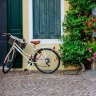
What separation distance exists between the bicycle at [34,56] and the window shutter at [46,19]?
605mm

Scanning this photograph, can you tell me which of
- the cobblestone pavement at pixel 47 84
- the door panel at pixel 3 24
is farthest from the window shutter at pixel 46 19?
the cobblestone pavement at pixel 47 84

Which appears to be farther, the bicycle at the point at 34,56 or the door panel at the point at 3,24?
the door panel at the point at 3,24

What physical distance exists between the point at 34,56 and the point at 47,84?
5.77 ft

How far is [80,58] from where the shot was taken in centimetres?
1238

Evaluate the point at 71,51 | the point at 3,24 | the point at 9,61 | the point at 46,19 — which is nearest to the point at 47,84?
the point at 71,51

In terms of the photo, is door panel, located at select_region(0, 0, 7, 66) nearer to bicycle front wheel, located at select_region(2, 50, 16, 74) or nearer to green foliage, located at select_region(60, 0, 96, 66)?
bicycle front wheel, located at select_region(2, 50, 16, 74)

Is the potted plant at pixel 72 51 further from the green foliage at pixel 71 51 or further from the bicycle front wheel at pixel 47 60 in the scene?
the bicycle front wheel at pixel 47 60

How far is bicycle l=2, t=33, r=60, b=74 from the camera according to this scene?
1252 cm

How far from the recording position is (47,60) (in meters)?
12.7

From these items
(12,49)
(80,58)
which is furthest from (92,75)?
(12,49)

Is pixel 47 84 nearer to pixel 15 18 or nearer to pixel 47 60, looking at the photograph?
pixel 47 60

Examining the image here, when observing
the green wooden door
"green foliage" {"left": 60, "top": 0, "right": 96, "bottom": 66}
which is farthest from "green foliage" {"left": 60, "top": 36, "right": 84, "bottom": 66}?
the green wooden door

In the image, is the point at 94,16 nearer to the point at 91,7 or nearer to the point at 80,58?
the point at 91,7

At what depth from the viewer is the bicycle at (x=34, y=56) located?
1252 centimetres
